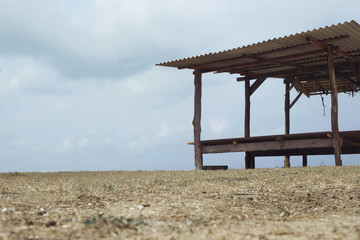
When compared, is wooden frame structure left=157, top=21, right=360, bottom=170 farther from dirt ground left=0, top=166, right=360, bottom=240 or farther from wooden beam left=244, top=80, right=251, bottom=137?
dirt ground left=0, top=166, right=360, bottom=240

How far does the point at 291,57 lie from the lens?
14.3 meters

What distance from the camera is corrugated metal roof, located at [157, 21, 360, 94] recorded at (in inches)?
488

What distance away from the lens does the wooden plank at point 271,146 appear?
44.9 feet

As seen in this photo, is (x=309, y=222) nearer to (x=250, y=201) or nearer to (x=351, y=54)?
(x=250, y=201)

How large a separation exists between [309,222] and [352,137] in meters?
→ 10.3

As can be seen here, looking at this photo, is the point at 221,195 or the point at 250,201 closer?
the point at 250,201

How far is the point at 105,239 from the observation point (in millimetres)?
3836

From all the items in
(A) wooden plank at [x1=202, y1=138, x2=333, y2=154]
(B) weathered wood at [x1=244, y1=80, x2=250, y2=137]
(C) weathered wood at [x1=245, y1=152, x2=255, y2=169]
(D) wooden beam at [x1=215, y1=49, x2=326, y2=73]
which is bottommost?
(C) weathered wood at [x1=245, y1=152, x2=255, y2=169]

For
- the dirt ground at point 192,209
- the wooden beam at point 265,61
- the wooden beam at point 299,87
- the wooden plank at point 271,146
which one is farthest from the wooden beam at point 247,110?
the dirt ground at point 192,209

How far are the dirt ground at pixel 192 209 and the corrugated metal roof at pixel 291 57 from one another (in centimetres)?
461

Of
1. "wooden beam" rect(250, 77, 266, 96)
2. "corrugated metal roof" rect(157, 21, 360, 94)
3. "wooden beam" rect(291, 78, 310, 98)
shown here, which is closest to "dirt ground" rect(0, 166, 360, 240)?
"corrugated metal roof" rect(157, 21, 360, 94)

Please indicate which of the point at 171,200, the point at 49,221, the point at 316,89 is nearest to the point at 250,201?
the point at 171,200

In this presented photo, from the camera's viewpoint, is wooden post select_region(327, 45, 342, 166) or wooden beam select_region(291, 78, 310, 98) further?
wooden beam select_region(291, 78, 310, 98)

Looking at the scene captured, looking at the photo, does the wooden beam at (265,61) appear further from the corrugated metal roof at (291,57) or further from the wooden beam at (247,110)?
the wooden beam at (247,110)
